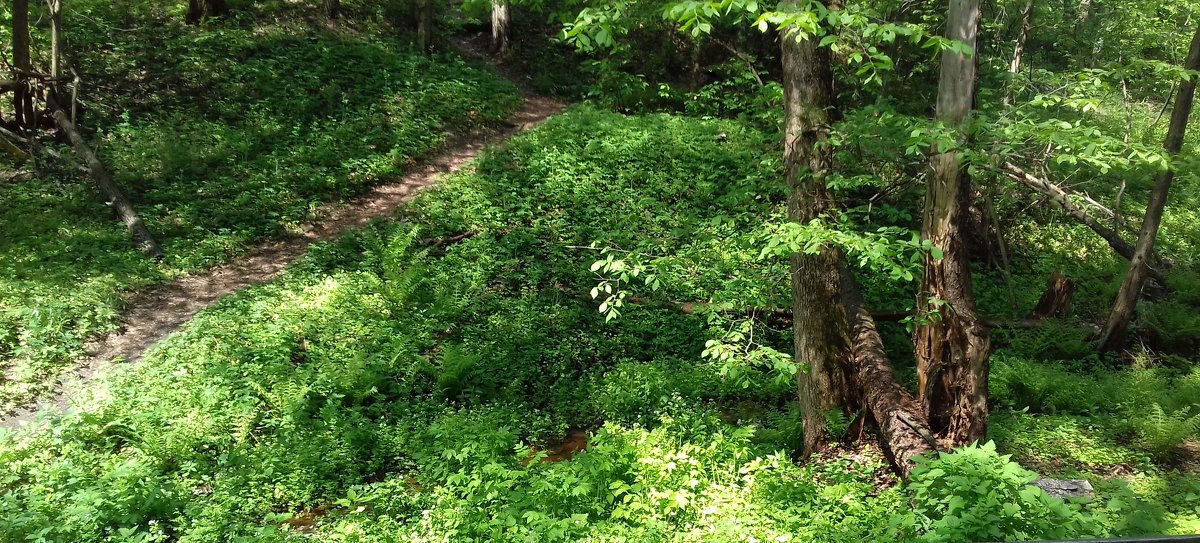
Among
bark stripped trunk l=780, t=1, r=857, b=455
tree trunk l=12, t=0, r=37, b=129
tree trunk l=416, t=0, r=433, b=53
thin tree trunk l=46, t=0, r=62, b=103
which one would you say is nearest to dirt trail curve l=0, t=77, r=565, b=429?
tree trunk l=416, t=0, r=433, b=53

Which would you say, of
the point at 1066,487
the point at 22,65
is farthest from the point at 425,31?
the point at 1066,487

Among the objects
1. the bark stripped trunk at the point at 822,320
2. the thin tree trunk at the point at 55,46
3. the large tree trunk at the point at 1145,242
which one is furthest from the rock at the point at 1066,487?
the thin tree trunk at the point at 55,46

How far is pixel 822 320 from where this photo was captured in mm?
6699

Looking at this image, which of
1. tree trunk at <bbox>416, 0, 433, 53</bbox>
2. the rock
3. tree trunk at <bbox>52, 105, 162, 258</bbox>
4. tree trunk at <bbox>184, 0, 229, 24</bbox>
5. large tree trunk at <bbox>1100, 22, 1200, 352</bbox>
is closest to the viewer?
the rock

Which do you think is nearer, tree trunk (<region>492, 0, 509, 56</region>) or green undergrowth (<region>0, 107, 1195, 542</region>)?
green undergrowth (<region>0, 107, 1195, 542</region>)

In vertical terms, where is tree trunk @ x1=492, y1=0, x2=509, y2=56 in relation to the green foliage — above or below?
above

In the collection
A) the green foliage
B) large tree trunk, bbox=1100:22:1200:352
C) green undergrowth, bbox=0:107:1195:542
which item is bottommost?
green undergrowth, bbox=0:107:1195:542

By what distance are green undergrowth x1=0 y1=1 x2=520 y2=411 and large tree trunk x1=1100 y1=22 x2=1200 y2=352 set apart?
1317 cm

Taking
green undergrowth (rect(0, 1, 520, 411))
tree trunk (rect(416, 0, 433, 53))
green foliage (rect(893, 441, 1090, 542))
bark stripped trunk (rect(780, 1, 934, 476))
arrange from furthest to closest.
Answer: tree trunk (rect(416, 0, 433, 53)) < green undergrowth (rect(0, 1, 520, 411)) < bark stripped trunk (rect(780, 1, 934, 476)) < green foliage (rect(893, 441, 1090, 542))

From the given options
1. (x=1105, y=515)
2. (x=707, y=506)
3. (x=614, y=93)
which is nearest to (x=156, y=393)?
(x=707, y=506)

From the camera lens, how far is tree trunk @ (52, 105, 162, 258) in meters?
10.8

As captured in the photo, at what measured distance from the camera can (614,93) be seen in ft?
56.1

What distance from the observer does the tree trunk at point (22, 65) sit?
12.0m

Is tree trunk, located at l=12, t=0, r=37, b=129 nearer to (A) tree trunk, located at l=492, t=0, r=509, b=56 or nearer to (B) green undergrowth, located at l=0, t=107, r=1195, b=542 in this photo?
(B) green undergrowth, located at l=0, t=107, r=1195, b=542
